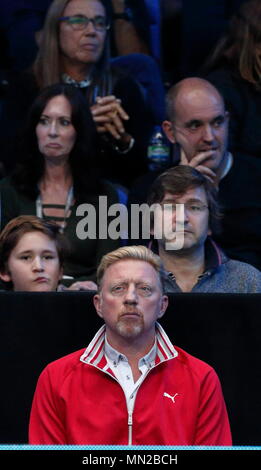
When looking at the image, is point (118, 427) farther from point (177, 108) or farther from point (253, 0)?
point (253, 0)

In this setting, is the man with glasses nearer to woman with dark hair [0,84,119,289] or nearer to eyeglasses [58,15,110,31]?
woman with dark hair [0,84,119,289]

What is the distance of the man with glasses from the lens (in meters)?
4.64

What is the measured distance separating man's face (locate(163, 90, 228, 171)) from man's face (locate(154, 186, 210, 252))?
570 mm

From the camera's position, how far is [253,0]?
233 inches

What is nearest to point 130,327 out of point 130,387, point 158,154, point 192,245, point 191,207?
point 130,387

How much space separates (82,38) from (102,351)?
251 centimetres

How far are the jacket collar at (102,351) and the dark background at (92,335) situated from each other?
0.92 feet

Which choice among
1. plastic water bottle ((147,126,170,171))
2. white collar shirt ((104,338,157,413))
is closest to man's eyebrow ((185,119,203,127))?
plastic water bottle ((147,126,170,171))

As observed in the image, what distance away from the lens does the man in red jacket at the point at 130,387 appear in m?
3.66

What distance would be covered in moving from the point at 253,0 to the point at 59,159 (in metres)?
1.43

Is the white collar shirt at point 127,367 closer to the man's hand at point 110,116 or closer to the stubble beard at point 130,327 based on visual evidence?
the stubble beard at point 130,327

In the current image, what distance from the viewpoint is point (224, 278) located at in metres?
4.69

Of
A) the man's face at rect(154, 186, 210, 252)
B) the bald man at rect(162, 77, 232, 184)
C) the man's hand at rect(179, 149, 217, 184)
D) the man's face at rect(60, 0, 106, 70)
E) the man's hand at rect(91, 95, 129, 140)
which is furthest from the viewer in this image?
the man's face at rect(60, 0, 106, 70)
